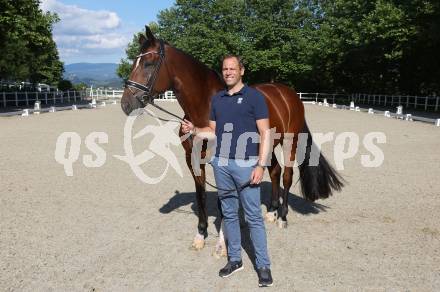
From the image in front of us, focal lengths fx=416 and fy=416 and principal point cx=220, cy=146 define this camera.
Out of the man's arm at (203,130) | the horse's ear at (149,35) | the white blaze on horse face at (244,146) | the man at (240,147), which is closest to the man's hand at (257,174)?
the man at (240,147)

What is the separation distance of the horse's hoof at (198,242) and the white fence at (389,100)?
2674 cm

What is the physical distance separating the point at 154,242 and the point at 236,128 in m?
2.06

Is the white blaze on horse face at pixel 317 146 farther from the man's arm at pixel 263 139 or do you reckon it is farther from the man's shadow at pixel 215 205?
the man's arm at pixel 263 139

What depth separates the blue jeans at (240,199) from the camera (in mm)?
3531

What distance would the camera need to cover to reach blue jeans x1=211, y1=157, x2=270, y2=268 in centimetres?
353

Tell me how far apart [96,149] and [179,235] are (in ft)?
24.0

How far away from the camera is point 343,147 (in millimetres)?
12219

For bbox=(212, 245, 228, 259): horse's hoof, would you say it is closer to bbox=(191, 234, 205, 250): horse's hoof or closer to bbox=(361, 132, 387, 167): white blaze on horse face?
bbox=(191, 234, 205, 250): horse's hoof

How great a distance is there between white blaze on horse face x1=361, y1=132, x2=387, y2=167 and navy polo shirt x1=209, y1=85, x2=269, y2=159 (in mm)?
6852

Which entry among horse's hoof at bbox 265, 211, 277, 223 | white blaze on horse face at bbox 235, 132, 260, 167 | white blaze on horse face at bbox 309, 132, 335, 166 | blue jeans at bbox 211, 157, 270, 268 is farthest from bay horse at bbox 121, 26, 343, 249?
white blaze on horse face at bbox 235, 132, 260, 167

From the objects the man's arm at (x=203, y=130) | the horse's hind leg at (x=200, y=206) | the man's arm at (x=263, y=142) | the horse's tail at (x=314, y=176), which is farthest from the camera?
the horse's tail at (x=314, y=176)

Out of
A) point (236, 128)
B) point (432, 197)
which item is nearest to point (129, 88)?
point (236, 128)

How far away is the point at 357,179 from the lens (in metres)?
8.23

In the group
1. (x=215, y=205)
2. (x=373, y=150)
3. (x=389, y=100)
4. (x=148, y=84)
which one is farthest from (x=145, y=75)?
(x=389, y=100)
